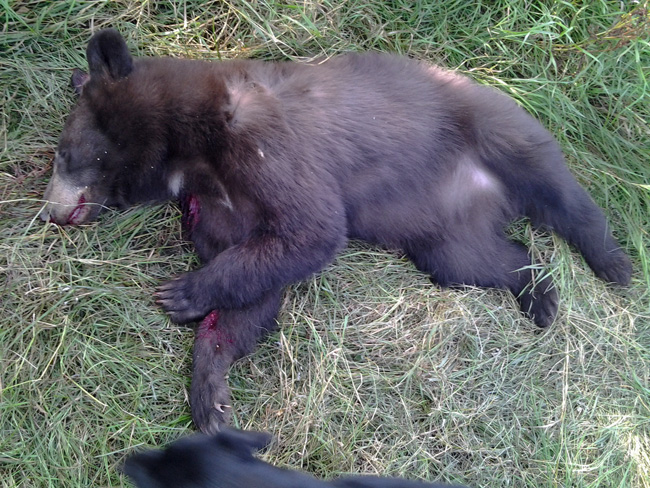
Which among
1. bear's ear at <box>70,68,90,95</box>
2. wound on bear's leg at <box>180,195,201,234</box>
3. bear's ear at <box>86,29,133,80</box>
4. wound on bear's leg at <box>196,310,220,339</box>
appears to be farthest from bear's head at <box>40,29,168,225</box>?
wound on bear's leg at <box>196,310,220,339</box>

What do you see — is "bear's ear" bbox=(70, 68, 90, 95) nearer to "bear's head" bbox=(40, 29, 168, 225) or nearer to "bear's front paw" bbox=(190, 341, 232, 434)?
"bear's head" bbox=(40, 29, 168, 225)

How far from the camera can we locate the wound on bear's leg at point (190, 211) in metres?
3.19

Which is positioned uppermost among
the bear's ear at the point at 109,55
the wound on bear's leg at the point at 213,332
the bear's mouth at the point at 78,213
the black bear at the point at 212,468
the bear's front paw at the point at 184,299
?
the bear's ear at the point at 109,55

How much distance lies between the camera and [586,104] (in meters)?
3.67

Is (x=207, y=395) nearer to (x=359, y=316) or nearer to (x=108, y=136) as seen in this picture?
(x=359, y=316)

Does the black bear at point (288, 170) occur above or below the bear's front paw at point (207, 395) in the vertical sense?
above

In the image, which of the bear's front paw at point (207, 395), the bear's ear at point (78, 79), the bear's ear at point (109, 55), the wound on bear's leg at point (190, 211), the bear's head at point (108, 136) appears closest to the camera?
the bear's ear at point (109, 55)

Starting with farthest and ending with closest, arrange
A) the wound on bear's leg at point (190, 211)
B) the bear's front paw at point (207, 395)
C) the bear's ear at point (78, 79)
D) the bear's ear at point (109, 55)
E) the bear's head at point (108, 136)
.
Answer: the bear's ear at point (78, 79) → the wound on bear's leg at point (190, 211) → the bear's front paw at point (207, 395) → the bear's head at point (108, 136) → the bear's ear at point (109, 55)

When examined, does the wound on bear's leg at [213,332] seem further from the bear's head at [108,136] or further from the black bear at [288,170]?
the bear's head at [108,136]

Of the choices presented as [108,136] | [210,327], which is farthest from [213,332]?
[108,136]

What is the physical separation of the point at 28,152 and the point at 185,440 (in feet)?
6.82

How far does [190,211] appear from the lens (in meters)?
3.24

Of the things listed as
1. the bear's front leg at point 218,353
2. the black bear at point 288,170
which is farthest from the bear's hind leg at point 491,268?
the bear's front leg at point 218,353

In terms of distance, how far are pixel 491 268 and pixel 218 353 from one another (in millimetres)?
1557
